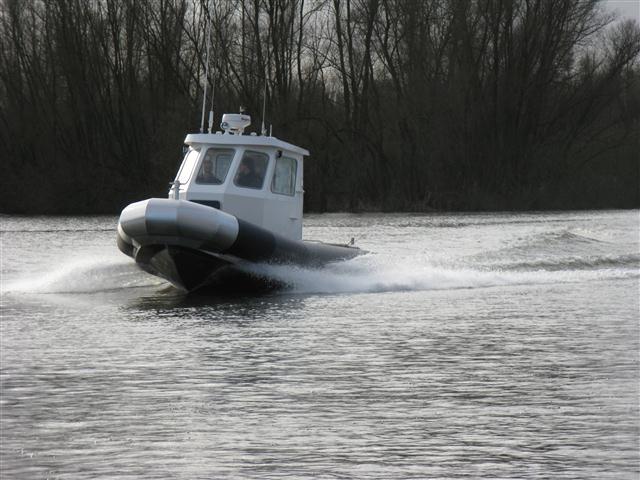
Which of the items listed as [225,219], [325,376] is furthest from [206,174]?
[325,376]

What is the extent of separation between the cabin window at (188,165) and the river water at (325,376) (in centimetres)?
176

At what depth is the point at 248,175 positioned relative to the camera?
18.5 meters

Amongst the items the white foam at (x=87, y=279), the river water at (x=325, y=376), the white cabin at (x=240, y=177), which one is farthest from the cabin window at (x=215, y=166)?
the white foam at (x=87, y=279)

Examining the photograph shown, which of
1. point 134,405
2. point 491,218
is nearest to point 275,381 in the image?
point 134,405

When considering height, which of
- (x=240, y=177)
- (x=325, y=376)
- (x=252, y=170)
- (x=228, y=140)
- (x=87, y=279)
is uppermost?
(x=228, y=140)

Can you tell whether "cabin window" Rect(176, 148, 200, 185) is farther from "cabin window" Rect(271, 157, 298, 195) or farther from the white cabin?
"cabin window" Rect(271, 157, 298, 195)

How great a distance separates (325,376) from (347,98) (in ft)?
154

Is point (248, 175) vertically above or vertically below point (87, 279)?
above

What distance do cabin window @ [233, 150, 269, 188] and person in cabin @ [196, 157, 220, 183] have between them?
1.11 feet

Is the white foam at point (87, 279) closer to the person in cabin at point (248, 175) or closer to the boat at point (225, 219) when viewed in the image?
the boat at point (225, 219)

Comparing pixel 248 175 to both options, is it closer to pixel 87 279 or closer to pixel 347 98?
pixel 87 279

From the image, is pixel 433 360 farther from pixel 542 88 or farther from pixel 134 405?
pixel 542 88

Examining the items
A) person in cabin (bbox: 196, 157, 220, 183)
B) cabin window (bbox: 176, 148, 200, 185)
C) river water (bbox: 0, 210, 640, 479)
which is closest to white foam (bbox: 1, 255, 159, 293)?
river water (bbox: 0, 210, 640, 479)

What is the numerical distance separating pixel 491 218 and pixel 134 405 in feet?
129
